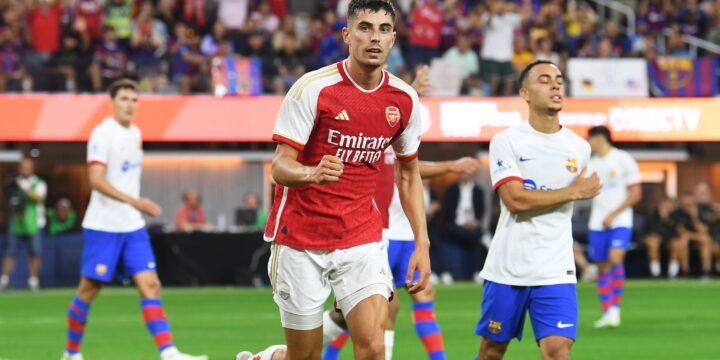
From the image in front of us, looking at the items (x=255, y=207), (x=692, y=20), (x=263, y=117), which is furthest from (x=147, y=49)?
(x=692, y=20)

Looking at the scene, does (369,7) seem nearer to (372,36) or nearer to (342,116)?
(372,36)

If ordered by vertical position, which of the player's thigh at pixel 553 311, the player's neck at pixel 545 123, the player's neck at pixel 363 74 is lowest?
the player's thigh at pixel 553 311

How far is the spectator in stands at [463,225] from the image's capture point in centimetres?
2402

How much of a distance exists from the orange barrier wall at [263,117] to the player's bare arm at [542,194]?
1543 cm

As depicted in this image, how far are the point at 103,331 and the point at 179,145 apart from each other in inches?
415

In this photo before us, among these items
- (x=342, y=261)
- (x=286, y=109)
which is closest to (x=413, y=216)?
(x=342, y=261)

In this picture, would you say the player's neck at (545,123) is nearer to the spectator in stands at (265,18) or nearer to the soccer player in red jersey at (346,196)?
the soccer player in red jersey at (346,196)

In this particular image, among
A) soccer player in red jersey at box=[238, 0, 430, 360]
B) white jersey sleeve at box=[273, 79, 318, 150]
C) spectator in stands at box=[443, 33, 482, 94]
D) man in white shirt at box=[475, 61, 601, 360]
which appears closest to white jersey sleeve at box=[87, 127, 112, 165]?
man in white shirt at box=[475, 61, 601, 360]

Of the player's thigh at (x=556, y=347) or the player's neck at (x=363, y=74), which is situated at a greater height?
the player's neck at (x=363, y=74)

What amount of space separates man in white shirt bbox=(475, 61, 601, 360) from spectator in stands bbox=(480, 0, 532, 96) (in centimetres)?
1628

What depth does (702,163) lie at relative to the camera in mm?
27000

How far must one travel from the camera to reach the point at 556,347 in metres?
7.98

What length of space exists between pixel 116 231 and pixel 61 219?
1310 cm

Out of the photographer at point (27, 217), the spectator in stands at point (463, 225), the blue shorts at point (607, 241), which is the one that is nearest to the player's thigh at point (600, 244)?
the blue shorts at point (607, 241)
